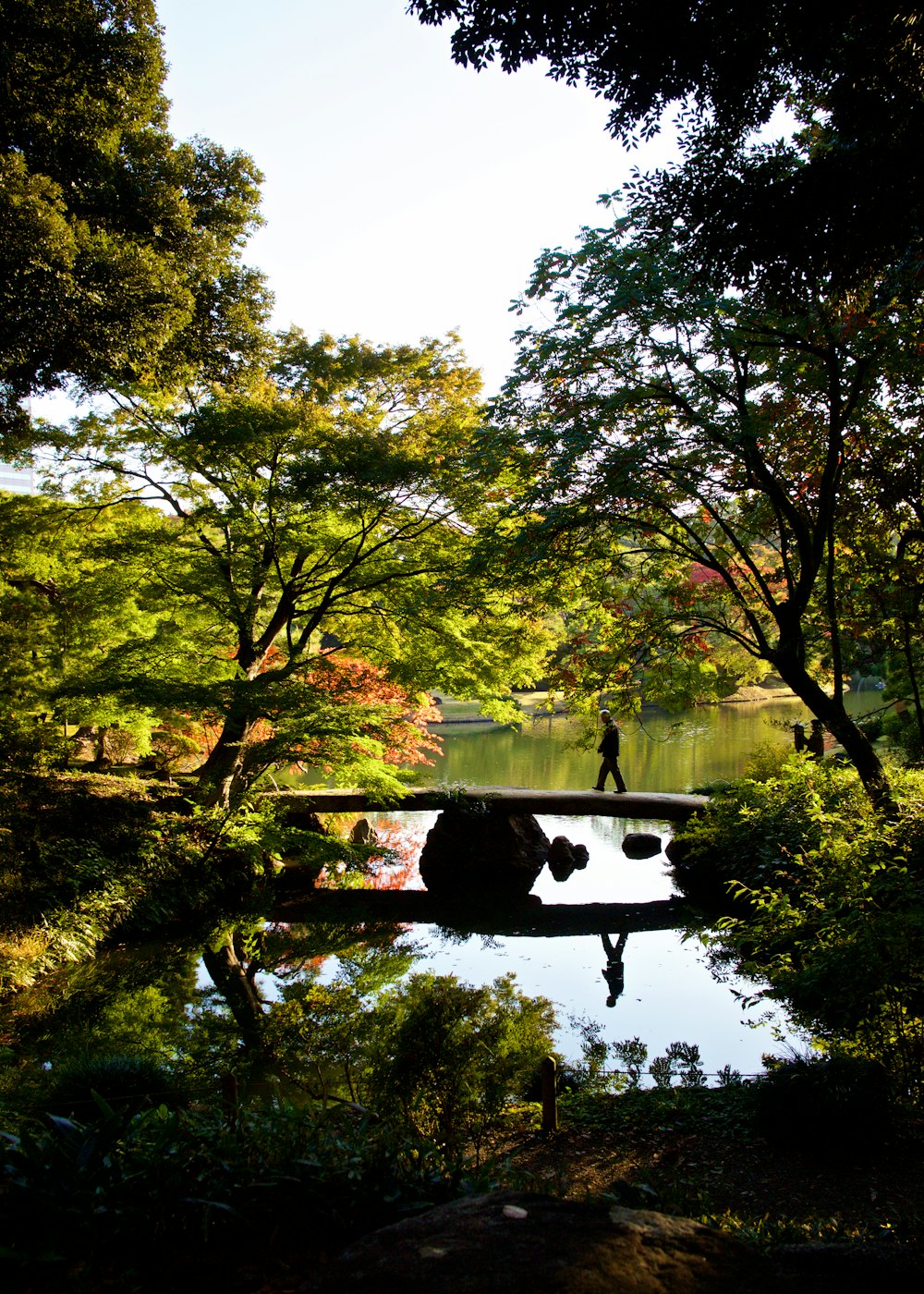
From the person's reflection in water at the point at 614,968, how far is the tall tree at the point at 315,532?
3497 millimetres

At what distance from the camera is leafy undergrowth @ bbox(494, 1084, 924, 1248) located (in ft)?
9.94

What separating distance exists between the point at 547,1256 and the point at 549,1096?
3112mm

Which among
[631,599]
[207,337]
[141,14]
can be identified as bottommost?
[631,599]

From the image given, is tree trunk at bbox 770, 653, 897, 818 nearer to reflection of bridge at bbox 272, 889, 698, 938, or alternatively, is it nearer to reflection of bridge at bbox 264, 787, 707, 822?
reflection of bridge at bbox 272, 889, 698, 938

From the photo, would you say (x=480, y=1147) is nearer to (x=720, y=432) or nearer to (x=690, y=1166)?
(x=690, y=1166)

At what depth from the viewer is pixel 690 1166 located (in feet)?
14.0

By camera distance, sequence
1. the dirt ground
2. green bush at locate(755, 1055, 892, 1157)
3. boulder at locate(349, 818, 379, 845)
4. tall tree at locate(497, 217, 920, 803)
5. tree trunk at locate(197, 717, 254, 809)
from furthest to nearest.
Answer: boulder at locate(349, 818, 379, 845) < tree trunk at locate(197, 717, 254, 809) < tall tree at locate(497, 217, 920, 803) < green bush at locate(755, 1055, 892, 1157) < the dirt ground

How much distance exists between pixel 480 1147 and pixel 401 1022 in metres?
0.83

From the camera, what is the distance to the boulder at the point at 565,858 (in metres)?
13.0

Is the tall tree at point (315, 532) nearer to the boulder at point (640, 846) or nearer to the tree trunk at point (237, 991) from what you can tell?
the tree trunk at point (237, 991)

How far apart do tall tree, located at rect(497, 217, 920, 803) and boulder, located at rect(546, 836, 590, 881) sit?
22.8ft

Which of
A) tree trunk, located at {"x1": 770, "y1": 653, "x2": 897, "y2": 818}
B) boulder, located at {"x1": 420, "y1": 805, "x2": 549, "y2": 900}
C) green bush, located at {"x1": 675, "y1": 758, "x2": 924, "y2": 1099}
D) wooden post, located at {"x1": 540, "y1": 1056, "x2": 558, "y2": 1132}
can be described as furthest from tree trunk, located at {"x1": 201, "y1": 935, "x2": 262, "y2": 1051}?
tree trunk, located at {"x1": 770, "y1": 653, "x2": 897, "y2": 818}

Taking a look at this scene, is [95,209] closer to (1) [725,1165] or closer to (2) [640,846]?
(1) [725,1165]

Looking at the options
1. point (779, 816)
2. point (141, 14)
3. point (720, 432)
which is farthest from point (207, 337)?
point (779, 816)
